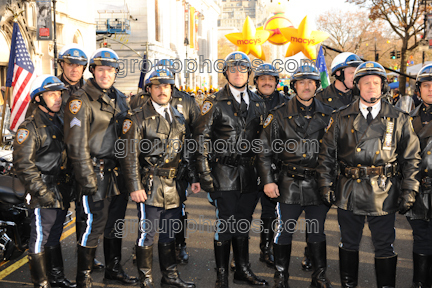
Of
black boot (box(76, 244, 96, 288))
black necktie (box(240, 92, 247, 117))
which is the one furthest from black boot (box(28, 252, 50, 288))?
black necktie (box(240, 92, 247, 117))

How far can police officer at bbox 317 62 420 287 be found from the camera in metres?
3.95

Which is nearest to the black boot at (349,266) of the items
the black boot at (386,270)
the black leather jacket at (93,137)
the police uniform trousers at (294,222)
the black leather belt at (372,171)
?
the black boot at (386,270)

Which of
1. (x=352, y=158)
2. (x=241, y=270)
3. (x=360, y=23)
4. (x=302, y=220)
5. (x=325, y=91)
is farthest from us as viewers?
(x=360, y=23)

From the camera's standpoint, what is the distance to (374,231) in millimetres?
4074

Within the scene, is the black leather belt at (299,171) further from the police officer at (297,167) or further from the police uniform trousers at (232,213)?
the police uniform trousers at (232,213)

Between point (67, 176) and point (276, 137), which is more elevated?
point (276, 137)

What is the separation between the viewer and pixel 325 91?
20.0 ft

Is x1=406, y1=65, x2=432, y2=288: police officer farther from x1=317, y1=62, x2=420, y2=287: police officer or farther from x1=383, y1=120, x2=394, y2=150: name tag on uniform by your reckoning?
x1=383, y1=120, x2=394, y2=150: name tag on uniform

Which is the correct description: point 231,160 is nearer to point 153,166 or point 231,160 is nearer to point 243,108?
point 243,108

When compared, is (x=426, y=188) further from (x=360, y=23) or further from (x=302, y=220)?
(x=360, y=23)

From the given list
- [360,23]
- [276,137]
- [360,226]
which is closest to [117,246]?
[276,137]

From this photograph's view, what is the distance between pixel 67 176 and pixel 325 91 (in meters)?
3.76

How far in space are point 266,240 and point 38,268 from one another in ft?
9.15

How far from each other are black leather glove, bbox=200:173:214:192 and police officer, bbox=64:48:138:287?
3.12 feet
